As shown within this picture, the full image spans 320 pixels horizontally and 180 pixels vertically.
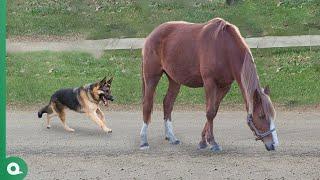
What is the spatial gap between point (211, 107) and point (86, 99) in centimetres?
206

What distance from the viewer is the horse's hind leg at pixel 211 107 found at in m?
8.89

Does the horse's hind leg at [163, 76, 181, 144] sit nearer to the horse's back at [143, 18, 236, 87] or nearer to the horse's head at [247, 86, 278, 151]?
the horse's back at [143, 18, 236, 87]

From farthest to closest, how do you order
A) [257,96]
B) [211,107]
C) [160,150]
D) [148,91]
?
[148,91] → [160,150] → [211,107] → [257,96]

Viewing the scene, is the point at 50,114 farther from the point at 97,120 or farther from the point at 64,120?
the point at 97,120

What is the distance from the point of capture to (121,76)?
15281 mm

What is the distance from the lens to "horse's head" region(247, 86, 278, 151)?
8.26 m

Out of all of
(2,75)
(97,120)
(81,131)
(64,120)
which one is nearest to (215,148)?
(97,120)

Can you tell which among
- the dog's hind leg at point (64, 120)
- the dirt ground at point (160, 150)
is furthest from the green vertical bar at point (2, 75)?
the dog's hind leg at point (64, 120)

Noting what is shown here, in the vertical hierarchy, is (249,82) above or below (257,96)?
above

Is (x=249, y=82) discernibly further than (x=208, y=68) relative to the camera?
No

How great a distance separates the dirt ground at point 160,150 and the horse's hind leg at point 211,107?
0.13 meters

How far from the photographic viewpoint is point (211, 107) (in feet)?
29.6

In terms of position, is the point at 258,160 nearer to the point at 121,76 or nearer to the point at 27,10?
the point at 121,76

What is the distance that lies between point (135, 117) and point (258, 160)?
3677 mm
